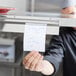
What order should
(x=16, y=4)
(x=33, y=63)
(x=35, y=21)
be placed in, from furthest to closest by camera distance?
(x=16, y=4)
(x=35, y=21)
(x=33, y=63)

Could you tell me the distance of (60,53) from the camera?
808 millimetres

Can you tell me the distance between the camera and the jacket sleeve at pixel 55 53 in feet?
2.37

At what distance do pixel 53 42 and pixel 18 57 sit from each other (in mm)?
231

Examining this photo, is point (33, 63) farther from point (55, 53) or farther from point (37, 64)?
point (55, 53)

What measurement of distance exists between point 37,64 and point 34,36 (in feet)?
0.40

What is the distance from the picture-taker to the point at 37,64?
64cm

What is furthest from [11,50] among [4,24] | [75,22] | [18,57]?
[75,22]

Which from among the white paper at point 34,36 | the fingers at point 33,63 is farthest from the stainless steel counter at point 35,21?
the fingers at point 33,63

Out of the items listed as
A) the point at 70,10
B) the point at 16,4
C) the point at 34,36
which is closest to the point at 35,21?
the point at 34,36

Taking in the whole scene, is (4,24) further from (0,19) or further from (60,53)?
(60,53)

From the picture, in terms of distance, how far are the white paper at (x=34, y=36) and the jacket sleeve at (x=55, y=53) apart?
0.19 feet

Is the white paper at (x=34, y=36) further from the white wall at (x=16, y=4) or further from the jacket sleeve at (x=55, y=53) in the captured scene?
the white wall at (x=16, y=4)

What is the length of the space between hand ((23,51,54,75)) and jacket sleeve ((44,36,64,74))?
25mm

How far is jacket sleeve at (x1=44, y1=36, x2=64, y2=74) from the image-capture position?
0.72 meters
